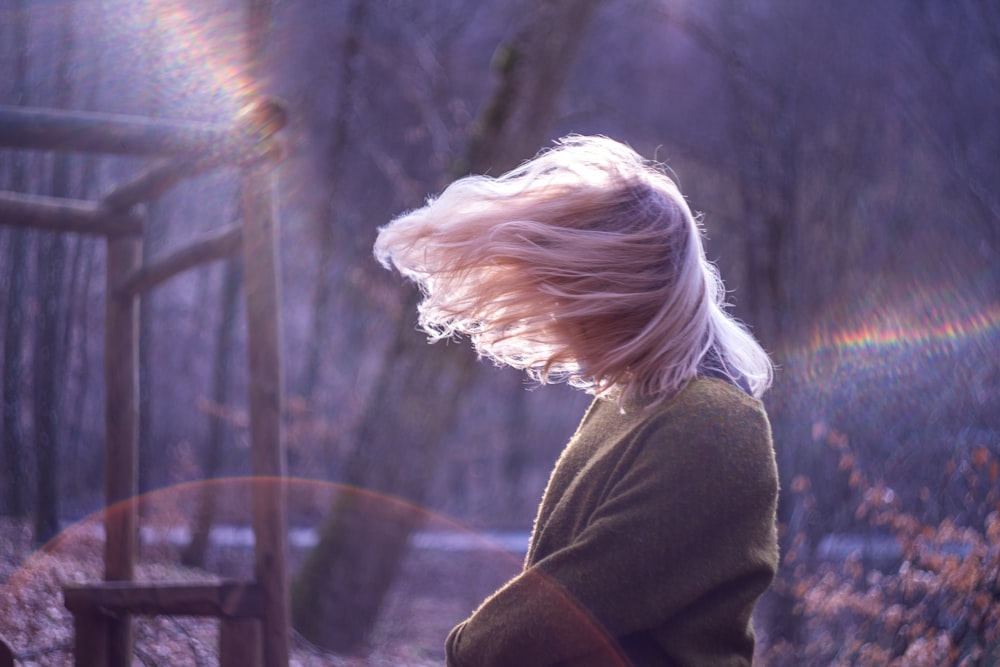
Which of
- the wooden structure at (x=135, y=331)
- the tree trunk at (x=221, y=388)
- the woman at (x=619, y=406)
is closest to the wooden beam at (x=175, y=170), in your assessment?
the wooden structure at (x=135, y=331)

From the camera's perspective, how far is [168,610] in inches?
134

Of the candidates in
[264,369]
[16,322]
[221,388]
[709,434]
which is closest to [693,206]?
[221,388]

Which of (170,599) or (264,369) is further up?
(264,369)

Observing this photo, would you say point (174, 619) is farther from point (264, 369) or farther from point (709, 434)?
point (709, 434)

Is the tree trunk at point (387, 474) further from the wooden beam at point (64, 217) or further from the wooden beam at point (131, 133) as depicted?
the wooden beam at point (131, 133)

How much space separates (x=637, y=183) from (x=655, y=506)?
2.22 feet

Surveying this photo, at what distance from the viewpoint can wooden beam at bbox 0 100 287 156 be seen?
340 centimetres

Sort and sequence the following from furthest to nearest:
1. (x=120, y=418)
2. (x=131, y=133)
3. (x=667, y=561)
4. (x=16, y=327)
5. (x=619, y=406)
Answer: (x=16, y=327)
(x=120, y=418)
(x=131, y=133)
(x=619, y=406)
(x=667, y=561)

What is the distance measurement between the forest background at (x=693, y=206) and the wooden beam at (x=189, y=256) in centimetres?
244

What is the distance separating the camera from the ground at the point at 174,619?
4.01 meters

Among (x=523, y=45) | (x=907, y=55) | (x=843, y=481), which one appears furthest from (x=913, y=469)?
(x=523, y=45)

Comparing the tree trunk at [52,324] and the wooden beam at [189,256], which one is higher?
the wooden beam at [189,256]

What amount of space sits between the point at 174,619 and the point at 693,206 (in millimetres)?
5976

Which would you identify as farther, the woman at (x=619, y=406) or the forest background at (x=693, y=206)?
the forest background at (x=693, y=206)
